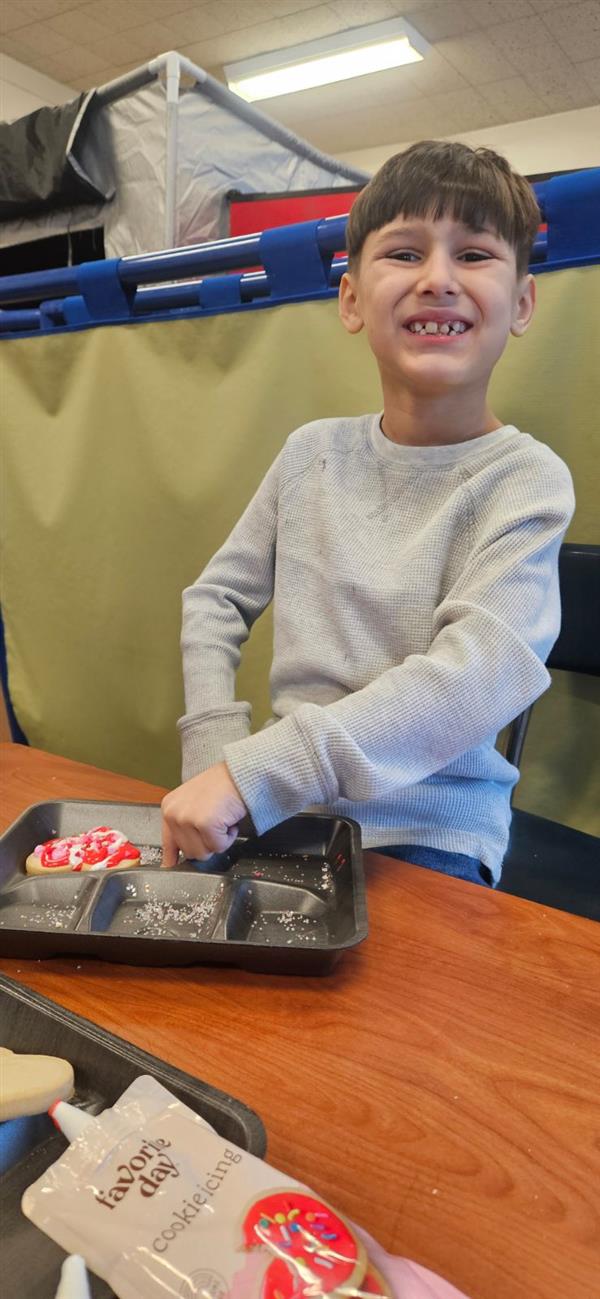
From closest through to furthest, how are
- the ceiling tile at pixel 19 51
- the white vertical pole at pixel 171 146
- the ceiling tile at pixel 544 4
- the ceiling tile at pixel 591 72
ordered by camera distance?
the white vertical pole at pixel 171 146
the ceiling tile at pixel 544 4
the ceiling tile at pixel 591 72
the ceiling tile at pixel 19 51

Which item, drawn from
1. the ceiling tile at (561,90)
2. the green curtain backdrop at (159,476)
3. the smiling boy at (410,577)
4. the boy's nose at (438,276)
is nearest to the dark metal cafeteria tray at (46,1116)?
the smiling boy at (410,577)

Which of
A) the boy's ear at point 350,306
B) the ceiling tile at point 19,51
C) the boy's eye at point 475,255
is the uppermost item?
the ceiling tile at point 19,51

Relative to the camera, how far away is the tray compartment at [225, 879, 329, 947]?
2.25 feet

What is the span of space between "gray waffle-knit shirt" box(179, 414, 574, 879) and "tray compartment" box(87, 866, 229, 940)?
0.08 m

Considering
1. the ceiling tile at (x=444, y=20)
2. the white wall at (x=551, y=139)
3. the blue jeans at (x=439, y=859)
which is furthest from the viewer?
the white wall at (x=551, y=139)

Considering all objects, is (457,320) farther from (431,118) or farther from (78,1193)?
(431,118)

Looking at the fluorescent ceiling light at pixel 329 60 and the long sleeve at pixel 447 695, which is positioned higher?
the fluorescent ceiling light at pixel 329 60

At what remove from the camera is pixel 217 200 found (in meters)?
2.26

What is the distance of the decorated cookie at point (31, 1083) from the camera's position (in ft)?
1.44

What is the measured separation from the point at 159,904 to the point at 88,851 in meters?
0.11

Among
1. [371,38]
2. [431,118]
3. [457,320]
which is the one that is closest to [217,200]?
[457,320]

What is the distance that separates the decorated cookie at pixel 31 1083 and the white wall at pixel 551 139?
601cm

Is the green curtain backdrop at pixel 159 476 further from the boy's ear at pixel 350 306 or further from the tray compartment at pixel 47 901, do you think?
the tray compartment at pixel 47 901

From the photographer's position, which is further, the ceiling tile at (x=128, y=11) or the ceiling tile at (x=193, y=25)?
the ceiling tile at (x=193, y=25)
